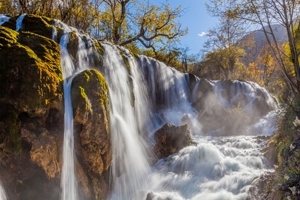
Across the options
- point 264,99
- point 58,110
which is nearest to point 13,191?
point 58,110

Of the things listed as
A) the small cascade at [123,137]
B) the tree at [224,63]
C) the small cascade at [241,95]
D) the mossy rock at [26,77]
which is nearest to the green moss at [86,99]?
the mossy rock at [26,77]

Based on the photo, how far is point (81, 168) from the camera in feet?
22.4

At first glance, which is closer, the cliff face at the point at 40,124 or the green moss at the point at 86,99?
the cliff face at the point at 40,124

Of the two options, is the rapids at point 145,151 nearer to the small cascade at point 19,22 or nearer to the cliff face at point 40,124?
the small cascade at point 19,22

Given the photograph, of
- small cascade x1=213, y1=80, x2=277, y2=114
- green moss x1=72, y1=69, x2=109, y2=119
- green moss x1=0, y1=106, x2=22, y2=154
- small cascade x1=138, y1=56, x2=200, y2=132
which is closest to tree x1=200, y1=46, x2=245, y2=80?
small cascade x1=213, y1=80, x2=277, y2=114

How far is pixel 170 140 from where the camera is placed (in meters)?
9.73

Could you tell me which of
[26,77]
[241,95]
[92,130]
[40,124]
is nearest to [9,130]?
[40,124]

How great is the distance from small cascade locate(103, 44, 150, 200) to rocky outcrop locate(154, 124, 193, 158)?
0.57 m

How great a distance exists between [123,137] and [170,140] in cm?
211

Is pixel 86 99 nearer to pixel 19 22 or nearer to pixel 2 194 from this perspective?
pixel 2 194

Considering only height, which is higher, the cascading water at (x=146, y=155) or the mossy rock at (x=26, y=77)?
the mossy rock at (x=26, y=77)

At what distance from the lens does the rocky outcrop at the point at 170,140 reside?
9586mm

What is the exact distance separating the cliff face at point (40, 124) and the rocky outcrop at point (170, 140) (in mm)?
2704

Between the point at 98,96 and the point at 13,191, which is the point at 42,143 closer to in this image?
the point at 13,191
